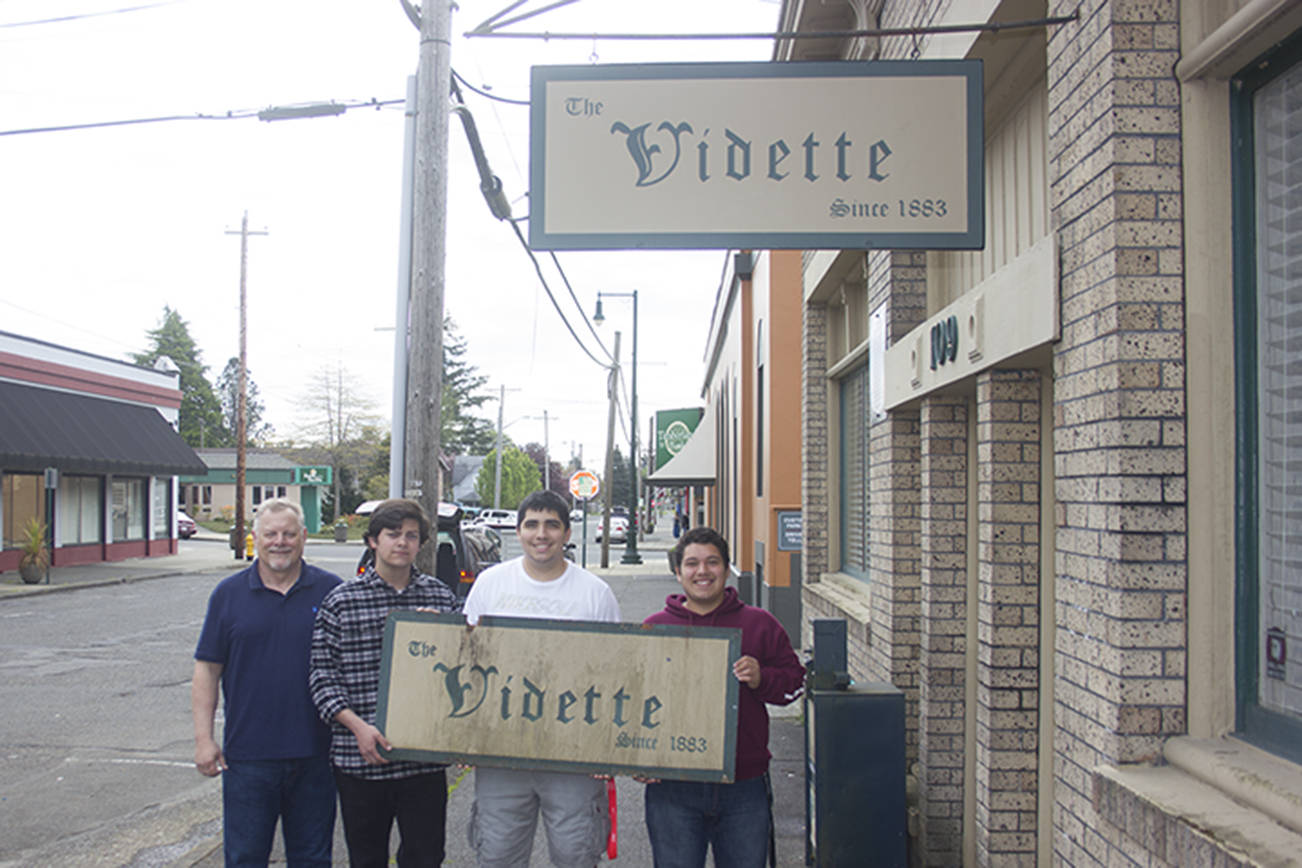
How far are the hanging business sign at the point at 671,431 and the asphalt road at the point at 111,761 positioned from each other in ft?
44.7

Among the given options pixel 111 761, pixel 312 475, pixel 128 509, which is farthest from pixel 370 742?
pixel 312 475

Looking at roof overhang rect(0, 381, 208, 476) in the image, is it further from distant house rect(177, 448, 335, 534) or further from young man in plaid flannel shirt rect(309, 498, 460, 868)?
young man in plaid flannel shirt rect(309, 498, 460, 868)

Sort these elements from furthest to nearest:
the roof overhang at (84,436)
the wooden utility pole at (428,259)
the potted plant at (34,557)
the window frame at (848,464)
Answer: the roof overhang at (84,436)
the potted plant at (34,557)
the window frame at (848,464)
the wooden utility pole at (428,259)

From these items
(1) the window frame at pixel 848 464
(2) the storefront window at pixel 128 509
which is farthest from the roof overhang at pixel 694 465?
(2) the storefront window at pixel 128 509

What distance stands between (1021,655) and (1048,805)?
63 centimetres

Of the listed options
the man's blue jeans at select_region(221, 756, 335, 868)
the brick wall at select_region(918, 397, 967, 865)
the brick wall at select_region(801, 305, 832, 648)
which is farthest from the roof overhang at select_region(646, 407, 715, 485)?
the man's blue jeans at select_region(221, 756, 335, 868)

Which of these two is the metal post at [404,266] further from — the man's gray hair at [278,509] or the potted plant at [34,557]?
the potted plant at [34,557]

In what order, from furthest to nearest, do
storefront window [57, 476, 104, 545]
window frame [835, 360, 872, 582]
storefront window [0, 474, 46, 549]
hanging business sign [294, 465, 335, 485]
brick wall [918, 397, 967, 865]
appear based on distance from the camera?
hanging business sign [294, 465, 335, 485], storefront window [57, 476, 104, 545], storefront window [0, 474, 46, 549], window frame [835, 360, 872, 582], brick wall [918, 397, 967, 865]

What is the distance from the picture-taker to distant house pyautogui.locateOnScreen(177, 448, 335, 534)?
47031 millimetres

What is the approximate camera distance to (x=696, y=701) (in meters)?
3.45

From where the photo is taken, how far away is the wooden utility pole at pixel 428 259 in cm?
705

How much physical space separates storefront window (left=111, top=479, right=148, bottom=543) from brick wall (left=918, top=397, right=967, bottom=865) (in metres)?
28.1

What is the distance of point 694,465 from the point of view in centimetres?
2205

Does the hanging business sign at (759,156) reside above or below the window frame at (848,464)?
above
